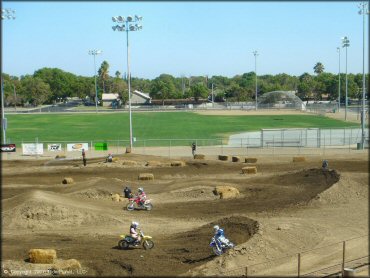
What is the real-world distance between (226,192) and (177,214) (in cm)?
546

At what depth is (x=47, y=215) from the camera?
86.9 feet

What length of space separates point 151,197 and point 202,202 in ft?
13.3

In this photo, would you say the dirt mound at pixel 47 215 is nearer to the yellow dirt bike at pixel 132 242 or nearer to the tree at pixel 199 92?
the yellow dirt bike at pixel 132 242

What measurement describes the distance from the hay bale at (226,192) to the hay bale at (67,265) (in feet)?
51.7

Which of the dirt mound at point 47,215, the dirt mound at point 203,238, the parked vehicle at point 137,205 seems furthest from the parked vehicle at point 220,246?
the parked vehicle at point 137,205

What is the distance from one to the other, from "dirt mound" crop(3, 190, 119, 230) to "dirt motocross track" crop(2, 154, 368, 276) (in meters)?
0.06

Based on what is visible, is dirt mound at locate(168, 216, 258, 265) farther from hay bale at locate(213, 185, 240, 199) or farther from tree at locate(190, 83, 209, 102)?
tree at locate(190, 83, 209, 102)

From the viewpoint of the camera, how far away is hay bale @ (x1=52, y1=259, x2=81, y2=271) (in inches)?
715

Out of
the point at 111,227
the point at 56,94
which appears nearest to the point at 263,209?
the point at 111,227

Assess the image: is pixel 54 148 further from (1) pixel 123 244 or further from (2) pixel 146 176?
(1) pixel 123 244

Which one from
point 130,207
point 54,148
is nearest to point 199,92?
point 54,148

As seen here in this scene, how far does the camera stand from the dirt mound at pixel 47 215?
84.6 ft

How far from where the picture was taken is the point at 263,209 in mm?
29297

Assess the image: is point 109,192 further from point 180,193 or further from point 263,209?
point 263,209
